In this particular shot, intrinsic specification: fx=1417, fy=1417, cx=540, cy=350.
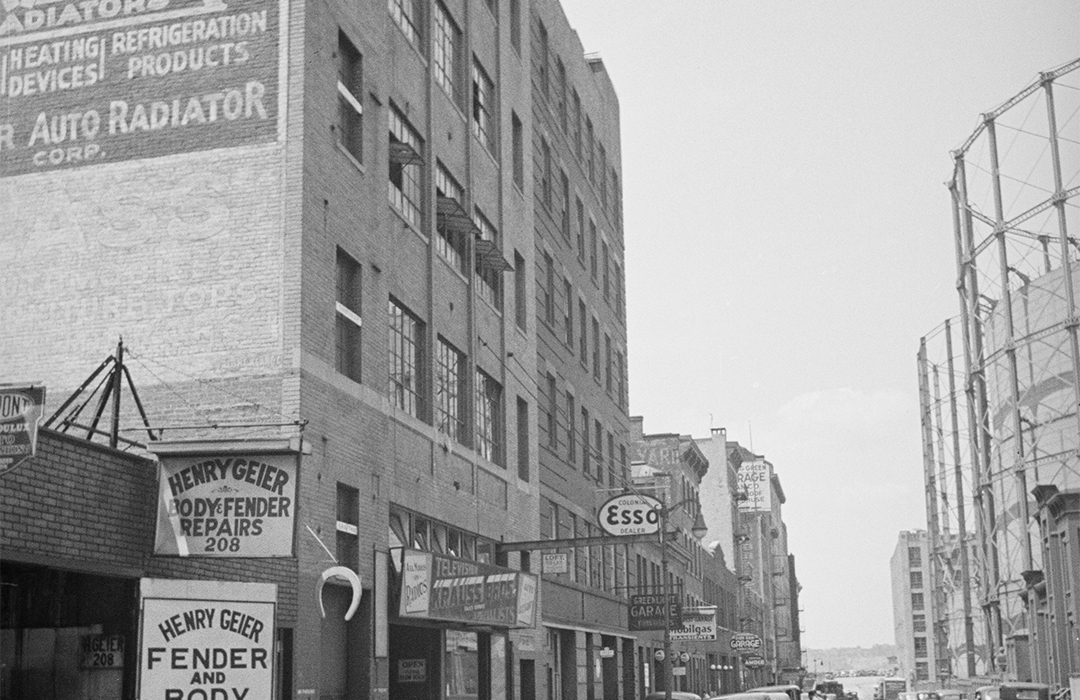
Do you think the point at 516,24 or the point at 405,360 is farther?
the point at 516,24

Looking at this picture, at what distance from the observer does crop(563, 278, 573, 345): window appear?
44312 mm

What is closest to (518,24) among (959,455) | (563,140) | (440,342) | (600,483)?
(563,140)

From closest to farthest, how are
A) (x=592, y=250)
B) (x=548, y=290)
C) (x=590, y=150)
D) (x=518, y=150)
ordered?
(x=518, y=150)
(x=548, y=290)
(x=592, y=250)
(x=590, y=150)

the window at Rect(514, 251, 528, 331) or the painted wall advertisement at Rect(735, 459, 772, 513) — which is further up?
the painted wall advertisement at Rect(735, 459, 772, 513)

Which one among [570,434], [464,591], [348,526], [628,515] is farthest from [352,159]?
[570,434]

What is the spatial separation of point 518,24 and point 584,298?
1084 centimetres

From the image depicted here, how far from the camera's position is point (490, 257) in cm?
3425

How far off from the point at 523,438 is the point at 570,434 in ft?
21.5

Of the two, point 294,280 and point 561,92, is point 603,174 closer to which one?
point 561,92

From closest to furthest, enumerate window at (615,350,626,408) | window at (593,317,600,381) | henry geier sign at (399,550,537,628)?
henry geier sign at (399,550,537,628) → window at (593,317,600,381) → window at (615,350,626,408)

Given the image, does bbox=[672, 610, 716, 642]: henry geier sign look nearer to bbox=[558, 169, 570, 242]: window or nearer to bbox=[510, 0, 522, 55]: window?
bbox=[558, 169, 570, 242]: window

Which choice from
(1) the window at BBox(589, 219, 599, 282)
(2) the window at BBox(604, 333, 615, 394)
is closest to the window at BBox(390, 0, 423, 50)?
(1) the window at BBox(589, 219, 599, 282)

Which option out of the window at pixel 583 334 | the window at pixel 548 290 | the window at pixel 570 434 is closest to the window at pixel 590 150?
the window at pixel 583 334

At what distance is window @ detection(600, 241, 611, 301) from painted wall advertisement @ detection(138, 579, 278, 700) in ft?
114
